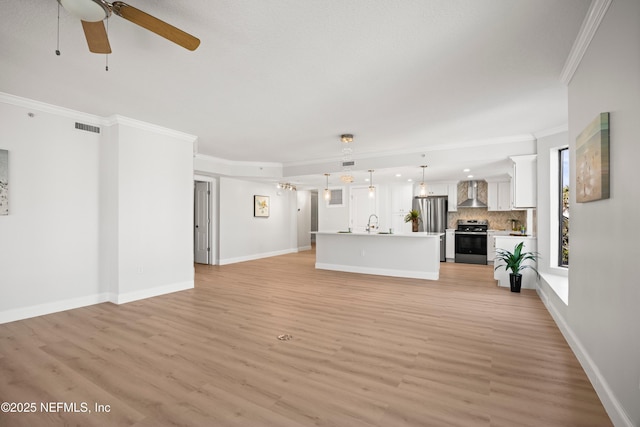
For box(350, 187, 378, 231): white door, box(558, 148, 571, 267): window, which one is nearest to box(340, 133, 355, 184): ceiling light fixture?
box(350, 187, 378, 231): white door

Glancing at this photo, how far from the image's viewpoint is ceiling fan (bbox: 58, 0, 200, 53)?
70.5 inches

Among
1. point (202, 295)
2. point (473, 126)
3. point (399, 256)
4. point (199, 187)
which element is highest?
point (473, 126)

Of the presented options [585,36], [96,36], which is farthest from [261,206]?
[585,36]

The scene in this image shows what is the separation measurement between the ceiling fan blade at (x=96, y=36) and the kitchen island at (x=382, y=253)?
545 cm

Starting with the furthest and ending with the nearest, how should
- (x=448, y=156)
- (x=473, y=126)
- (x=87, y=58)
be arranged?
(x=448, y=156) → (x=473, y=126) → (x=87, y=58)

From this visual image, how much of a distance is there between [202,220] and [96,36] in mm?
6562

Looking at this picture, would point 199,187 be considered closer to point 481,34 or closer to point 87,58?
point 87,58

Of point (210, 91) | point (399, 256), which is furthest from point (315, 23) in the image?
point (399, 256)

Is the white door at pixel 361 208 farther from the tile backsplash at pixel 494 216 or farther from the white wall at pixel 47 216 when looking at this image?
the white wall at pixel 47 216

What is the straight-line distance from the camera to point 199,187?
27.3 feet

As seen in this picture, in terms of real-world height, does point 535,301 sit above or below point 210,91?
below

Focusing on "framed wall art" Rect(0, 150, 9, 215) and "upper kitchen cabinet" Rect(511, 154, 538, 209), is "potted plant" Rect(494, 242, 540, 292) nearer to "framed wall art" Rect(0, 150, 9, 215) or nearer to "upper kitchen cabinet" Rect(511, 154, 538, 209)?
"upper kitchen cabinet" Rect(511, 154, 538, 209)

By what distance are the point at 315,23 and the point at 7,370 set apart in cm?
369

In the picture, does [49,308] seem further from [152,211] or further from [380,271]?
[380,271]
